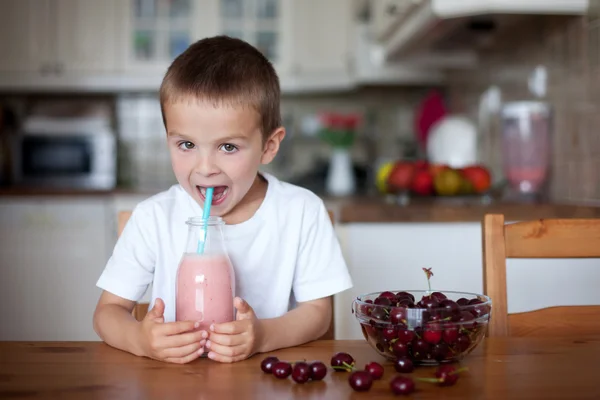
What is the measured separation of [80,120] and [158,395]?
10.7ft

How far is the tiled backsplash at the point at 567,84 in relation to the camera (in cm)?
201

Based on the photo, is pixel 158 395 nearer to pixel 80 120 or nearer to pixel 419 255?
pixel 419 255

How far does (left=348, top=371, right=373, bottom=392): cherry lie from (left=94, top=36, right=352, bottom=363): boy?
0.18 m

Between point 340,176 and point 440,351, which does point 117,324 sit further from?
point 340,176

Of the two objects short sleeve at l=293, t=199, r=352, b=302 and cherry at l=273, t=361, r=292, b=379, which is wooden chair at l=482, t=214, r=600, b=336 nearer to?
short sleeve at l=293, t=199, r=352, b=302

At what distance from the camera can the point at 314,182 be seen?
3461mm

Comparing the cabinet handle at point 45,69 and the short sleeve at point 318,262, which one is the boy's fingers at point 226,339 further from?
the cabinet handle at point 45,69

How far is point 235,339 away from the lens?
2.72 ft

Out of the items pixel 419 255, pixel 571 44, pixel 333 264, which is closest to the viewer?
pixel 333 264

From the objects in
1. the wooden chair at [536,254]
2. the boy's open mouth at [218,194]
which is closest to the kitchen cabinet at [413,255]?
the wooden chair at [536,254]

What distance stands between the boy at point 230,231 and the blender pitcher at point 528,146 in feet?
4.43

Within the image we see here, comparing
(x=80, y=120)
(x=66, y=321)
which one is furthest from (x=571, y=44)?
(x=80, y=120)

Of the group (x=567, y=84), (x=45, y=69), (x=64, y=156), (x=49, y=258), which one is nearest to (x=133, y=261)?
(x=567, y=84)

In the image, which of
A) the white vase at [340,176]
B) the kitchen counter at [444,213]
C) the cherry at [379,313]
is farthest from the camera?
the white vase at [340,176]
